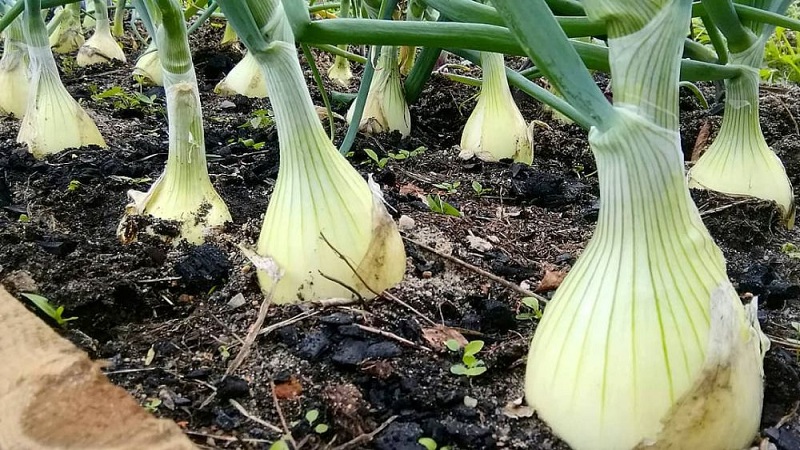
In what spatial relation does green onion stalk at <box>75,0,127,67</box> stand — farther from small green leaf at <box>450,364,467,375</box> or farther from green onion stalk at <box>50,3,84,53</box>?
small green leaf at <box>450,364,467,375</box>

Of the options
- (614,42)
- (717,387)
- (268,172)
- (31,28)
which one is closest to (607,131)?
(614,42)

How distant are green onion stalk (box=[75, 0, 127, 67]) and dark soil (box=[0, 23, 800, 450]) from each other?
3.00ft

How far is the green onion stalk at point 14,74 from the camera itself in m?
1.72

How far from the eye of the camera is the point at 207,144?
1484mm

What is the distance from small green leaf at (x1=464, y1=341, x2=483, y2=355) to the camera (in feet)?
2.34

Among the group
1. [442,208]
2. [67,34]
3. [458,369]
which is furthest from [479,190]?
[67,34]

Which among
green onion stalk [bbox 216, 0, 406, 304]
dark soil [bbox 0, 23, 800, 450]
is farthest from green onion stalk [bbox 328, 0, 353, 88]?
green onion stalk [bbox 216, 0, 406, 304]

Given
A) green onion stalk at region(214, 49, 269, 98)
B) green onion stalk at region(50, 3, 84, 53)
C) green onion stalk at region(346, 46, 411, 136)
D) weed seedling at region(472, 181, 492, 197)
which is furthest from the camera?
green onion stalk at region(50, 3, 84, 53)

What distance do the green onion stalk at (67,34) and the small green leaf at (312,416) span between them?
2.46 metres

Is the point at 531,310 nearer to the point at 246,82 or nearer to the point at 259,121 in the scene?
the point at 259,121

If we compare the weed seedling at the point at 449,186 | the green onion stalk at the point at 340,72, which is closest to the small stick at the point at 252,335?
the weed seedling at the point at 449,186

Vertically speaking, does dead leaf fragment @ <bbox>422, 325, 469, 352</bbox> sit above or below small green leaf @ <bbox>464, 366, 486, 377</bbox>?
above

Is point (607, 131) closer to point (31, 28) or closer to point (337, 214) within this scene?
point (337, 214)

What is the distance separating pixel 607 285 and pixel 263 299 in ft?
1.41
